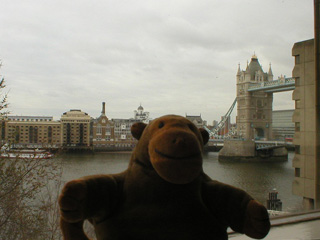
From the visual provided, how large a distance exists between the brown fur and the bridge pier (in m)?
13.3

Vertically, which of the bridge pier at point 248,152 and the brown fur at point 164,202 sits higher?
the brown fur at point 164,202

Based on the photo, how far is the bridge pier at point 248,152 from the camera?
13.9m

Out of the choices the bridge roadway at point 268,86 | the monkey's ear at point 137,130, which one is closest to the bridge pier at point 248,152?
the bridge roadway at point 268,86

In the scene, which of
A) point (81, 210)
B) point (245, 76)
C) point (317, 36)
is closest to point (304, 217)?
point (317, 36)

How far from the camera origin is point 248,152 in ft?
50.7

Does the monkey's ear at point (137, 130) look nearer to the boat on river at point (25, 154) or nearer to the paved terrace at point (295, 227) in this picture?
the paved terrace at point (295, 227)

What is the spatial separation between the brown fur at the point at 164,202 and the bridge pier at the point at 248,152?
43.6 feet

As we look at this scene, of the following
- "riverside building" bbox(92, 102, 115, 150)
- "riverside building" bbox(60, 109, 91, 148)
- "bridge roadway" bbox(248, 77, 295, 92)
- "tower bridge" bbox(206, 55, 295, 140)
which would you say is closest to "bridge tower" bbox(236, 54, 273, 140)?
"tower bridge" bbox(206, 55, 295, 140)

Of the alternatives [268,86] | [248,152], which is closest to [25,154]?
[248,152]

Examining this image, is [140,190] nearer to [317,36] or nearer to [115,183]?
[115,183]

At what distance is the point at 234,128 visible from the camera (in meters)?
20.8

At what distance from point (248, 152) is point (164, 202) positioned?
15548mm

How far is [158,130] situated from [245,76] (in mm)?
20498

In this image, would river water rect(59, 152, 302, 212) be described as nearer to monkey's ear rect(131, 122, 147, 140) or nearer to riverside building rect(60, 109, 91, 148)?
monkey's ear rect(131, 122, 147, 140)
